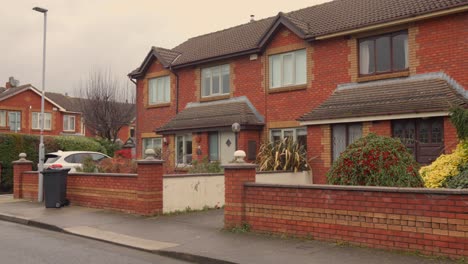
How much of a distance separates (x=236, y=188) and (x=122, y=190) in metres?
4.30

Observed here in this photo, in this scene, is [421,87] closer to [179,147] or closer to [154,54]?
[179,147]

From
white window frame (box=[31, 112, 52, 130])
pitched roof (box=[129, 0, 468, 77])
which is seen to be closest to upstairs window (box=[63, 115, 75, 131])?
white window frame (box=[31, 112, 52, 130])

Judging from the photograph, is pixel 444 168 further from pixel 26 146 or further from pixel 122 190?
pixel 26 146

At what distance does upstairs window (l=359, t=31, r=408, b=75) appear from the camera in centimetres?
1505

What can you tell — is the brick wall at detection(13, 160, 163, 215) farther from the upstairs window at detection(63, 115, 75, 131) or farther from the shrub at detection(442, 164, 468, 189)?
the upstairs window at detection(63, 115, 75, 131)

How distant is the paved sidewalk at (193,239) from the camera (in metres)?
7.33

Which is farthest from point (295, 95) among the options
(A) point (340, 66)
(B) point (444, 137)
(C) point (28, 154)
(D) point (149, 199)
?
(C) point (28, 154)

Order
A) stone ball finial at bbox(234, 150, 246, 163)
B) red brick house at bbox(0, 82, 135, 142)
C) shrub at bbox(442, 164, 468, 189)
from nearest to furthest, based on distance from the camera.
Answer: shrub at bbox(442, 164, 468, 189) < stone ball finial at bbox(234, 150, 246, 163) < red brick house at bbox(0, 82, 135, 142)

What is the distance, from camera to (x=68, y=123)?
52.4m

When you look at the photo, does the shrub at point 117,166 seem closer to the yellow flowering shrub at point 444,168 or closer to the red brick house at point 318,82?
the red brick house at point 318,82

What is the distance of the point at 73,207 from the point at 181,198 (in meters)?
3.80

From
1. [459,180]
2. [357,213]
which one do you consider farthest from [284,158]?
[357,213]

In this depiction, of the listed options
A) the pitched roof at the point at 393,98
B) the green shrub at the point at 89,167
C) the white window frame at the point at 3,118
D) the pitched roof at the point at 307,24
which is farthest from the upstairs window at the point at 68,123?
the pitched roof at the point at 393,98

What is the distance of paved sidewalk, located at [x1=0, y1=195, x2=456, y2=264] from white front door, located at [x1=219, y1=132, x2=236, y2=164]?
6.09 m
